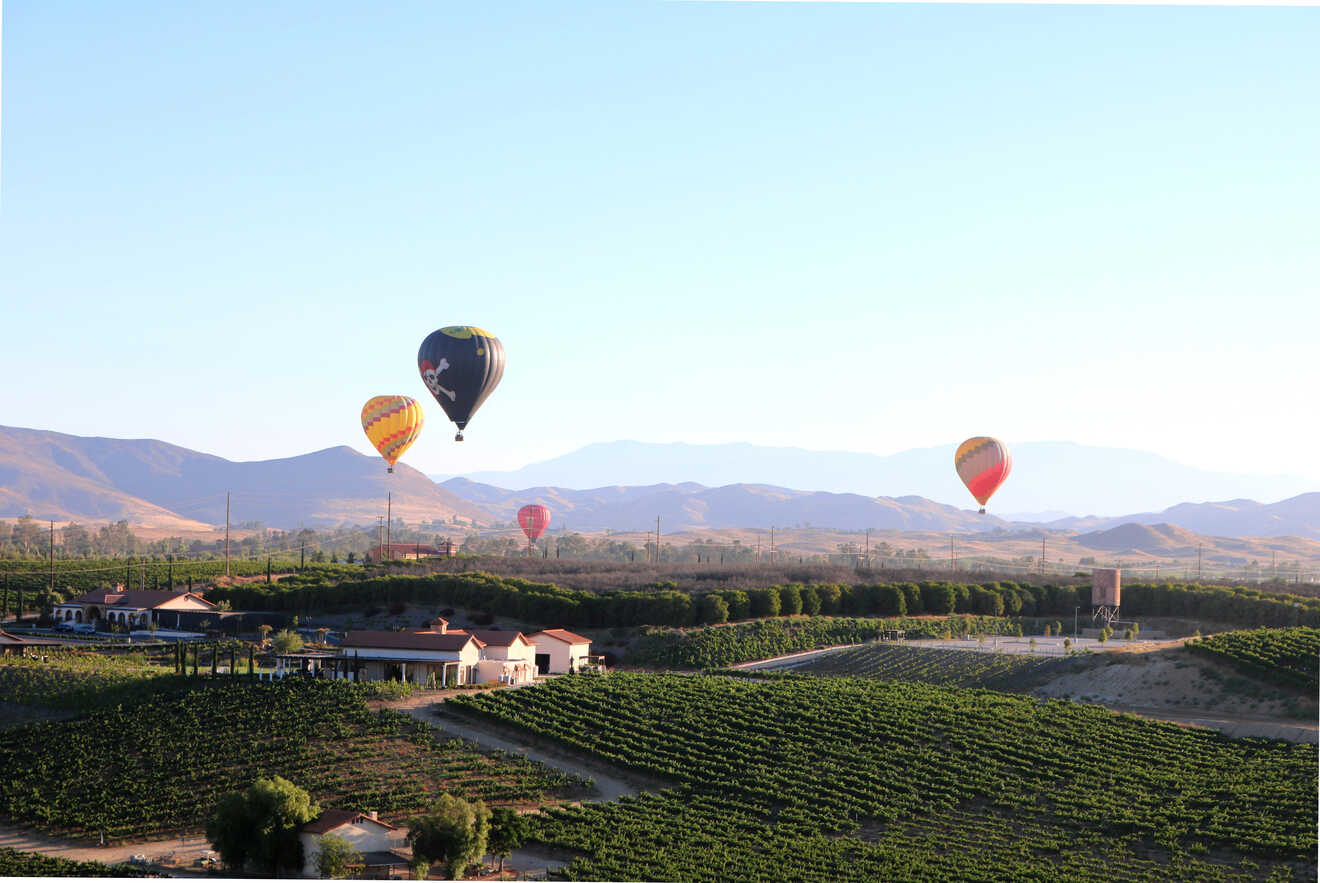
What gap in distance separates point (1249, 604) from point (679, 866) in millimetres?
51856

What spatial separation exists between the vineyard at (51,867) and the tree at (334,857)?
445 centimetres

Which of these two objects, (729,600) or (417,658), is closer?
(417,658)

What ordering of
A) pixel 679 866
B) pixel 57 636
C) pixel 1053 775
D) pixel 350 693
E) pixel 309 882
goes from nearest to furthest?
pixel 309 882 < pixel 679 866 < pixel 1053 775 < pixel 350 693 < pixel 57 636

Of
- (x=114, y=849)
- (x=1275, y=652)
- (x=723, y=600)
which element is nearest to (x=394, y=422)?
(x=723, y=600)

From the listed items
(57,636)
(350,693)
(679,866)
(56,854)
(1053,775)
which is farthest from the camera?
(57,636)

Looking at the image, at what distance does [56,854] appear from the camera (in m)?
37.6

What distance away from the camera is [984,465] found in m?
80.9

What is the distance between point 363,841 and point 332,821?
969mm

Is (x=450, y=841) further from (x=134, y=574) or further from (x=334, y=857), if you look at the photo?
(x=134, y=574)

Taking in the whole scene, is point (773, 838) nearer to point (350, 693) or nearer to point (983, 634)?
point (350, 693)

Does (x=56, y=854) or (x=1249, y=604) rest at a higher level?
(x=1249, y=604)

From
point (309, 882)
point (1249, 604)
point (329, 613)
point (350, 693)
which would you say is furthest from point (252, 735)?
point (1249, 604)

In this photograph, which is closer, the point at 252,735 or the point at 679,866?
the point at 679,866

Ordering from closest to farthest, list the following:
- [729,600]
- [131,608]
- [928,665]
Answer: [928,665] → [131,608] → [729,600]
